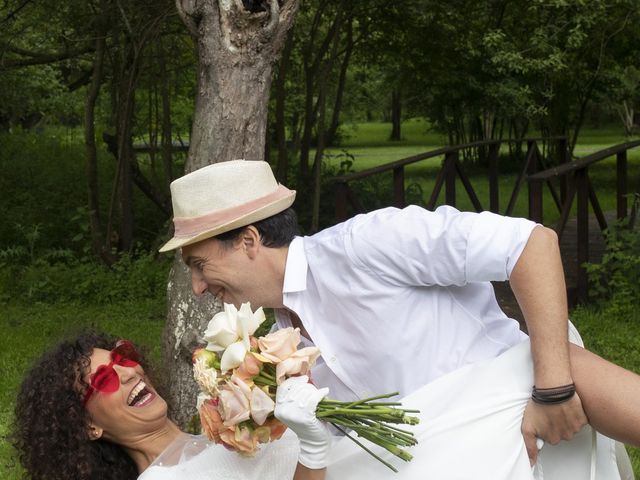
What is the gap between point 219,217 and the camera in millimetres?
2969

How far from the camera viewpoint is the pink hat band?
2.96 m

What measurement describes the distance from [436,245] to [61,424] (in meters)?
1.28

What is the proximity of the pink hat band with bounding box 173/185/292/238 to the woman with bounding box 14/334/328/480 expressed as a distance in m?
0.54

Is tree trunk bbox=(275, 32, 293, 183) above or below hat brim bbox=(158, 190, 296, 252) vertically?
below

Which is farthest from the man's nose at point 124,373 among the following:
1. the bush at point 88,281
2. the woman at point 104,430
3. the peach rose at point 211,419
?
the bush at point 88,281

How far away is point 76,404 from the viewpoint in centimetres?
326

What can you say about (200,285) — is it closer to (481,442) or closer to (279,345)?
(279,345)

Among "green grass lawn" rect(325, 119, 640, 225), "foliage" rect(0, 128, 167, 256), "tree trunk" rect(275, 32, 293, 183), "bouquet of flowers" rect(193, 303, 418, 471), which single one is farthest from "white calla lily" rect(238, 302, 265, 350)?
"green grass lawn" rect(325, 119, 640, 225)

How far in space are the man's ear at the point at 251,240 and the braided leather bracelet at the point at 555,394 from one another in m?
0.83

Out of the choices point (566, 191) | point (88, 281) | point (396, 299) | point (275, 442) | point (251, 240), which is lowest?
point (88, 281)

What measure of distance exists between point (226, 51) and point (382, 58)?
833 centimetres

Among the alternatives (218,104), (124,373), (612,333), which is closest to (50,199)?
(612,333)

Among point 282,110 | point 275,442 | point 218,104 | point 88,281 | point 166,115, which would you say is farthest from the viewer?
point 166,115

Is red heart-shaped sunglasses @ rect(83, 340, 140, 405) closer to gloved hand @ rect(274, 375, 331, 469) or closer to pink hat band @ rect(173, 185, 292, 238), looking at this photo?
pink hat band @ rect(173, 185, 292, 238)
